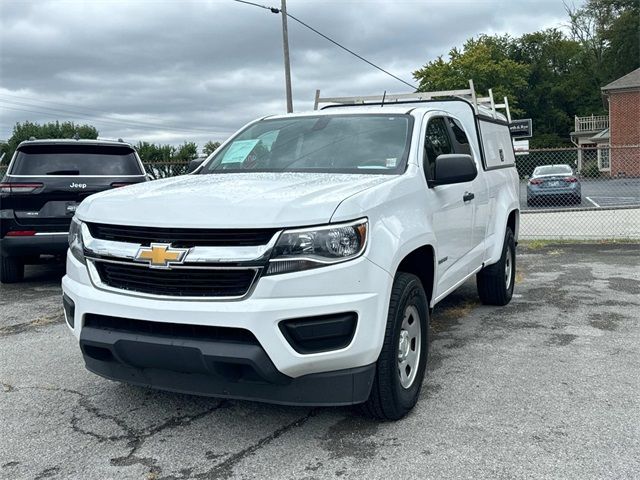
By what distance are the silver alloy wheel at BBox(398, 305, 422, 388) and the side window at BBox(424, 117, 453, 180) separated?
1027 mm

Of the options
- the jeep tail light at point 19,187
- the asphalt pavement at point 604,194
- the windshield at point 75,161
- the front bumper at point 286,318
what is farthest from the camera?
the asphalt pavement at point 604,194

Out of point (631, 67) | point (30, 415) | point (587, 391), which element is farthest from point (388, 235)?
point (631, 67)

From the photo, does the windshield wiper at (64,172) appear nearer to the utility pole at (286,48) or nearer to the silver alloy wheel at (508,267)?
the silver alloy wheel at (508,267)

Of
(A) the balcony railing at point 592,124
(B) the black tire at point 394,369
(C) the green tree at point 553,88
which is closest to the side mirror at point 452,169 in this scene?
(B) the black tire at point 394,369

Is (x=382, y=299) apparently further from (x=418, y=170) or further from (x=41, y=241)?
(x=41, y=241)

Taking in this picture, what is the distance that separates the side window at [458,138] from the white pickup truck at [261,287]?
1.38 m

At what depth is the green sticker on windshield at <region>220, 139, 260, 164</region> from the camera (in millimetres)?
4766

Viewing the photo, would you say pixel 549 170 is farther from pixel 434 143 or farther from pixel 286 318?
pixel 286 318

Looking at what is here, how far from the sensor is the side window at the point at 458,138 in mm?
5250

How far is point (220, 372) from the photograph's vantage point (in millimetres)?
3008

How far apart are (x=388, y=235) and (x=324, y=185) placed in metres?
0.49

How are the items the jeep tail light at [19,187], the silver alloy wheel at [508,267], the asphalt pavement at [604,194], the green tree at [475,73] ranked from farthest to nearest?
1. the green tree at [475,73]
2. the asphalt pavement at [604,194]
3. the jeep tail light at [19,187]
4. the silver alloy wheel at [508,267]

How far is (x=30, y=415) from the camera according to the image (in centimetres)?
380

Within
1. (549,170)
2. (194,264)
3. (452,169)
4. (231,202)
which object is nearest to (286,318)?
(194,264)
